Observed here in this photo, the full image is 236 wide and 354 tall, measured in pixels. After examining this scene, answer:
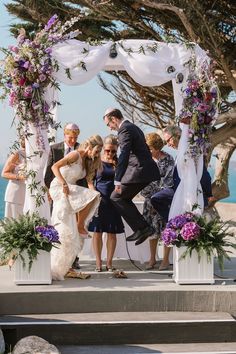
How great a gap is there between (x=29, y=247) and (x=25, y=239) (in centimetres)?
9

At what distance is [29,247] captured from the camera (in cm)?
730

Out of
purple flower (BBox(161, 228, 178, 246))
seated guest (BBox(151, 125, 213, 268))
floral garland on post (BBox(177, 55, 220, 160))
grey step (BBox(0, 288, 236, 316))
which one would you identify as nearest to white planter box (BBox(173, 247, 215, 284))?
purple flower (BBox(161, 228, 178, 246))

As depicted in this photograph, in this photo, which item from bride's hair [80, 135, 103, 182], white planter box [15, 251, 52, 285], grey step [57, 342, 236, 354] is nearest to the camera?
grey step [57, 342, 236, 354]

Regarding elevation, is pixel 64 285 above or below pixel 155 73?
below

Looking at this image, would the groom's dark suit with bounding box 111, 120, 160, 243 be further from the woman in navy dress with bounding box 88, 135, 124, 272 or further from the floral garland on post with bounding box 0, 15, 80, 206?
the floral garland on post with bounding box 0, 15, 80, 206

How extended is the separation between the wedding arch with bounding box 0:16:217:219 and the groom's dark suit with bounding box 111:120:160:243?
1.13 feet

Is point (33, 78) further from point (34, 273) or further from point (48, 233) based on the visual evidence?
point (34, 273)

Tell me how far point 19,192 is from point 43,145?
1003 mm

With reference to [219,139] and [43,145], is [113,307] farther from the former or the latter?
[219,139]

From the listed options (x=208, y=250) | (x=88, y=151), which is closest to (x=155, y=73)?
(x=88, y=151)

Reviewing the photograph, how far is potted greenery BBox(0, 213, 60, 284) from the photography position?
7.30m

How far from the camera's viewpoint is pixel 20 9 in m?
17.6

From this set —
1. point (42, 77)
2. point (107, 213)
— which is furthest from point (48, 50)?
point (107, 213)

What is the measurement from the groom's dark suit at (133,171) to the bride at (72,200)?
0.82ft
